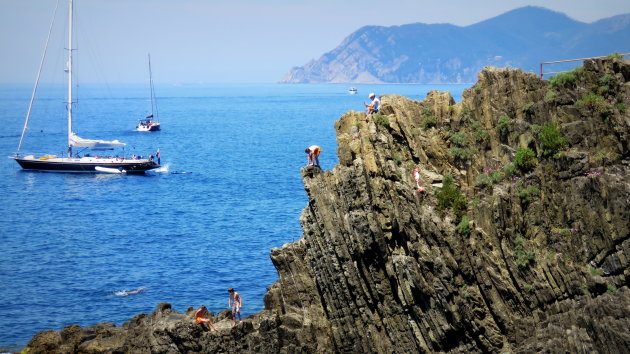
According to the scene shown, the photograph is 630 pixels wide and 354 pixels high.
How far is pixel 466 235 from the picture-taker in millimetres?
37531

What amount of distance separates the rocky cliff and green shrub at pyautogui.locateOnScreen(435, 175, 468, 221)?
57mm

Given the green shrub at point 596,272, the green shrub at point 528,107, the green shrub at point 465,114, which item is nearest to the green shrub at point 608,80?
the green shrub at point 528,107

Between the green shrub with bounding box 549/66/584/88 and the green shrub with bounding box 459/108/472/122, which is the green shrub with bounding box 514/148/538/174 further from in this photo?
the green shrub with bounding box 459/108/472/122

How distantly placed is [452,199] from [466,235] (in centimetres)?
236

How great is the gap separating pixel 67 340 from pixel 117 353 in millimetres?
3992

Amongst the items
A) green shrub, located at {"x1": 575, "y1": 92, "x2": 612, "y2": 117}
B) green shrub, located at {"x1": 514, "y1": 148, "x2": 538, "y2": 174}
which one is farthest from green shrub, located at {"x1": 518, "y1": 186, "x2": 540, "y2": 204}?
green shrub, located at {"x1": 575, "y1": 92, "x2": 612, "y2": 117}

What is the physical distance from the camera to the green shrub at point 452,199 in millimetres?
38719

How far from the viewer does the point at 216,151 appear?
15175 centimetres

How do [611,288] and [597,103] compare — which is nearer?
[611,288]

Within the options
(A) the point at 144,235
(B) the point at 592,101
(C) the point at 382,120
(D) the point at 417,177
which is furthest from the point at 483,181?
(A) the point at 144,235

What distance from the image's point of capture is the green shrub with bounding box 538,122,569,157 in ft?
126

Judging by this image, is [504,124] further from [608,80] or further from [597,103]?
[608,80]

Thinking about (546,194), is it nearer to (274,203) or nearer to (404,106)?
(404,106)

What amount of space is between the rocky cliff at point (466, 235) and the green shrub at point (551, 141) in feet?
0.23
